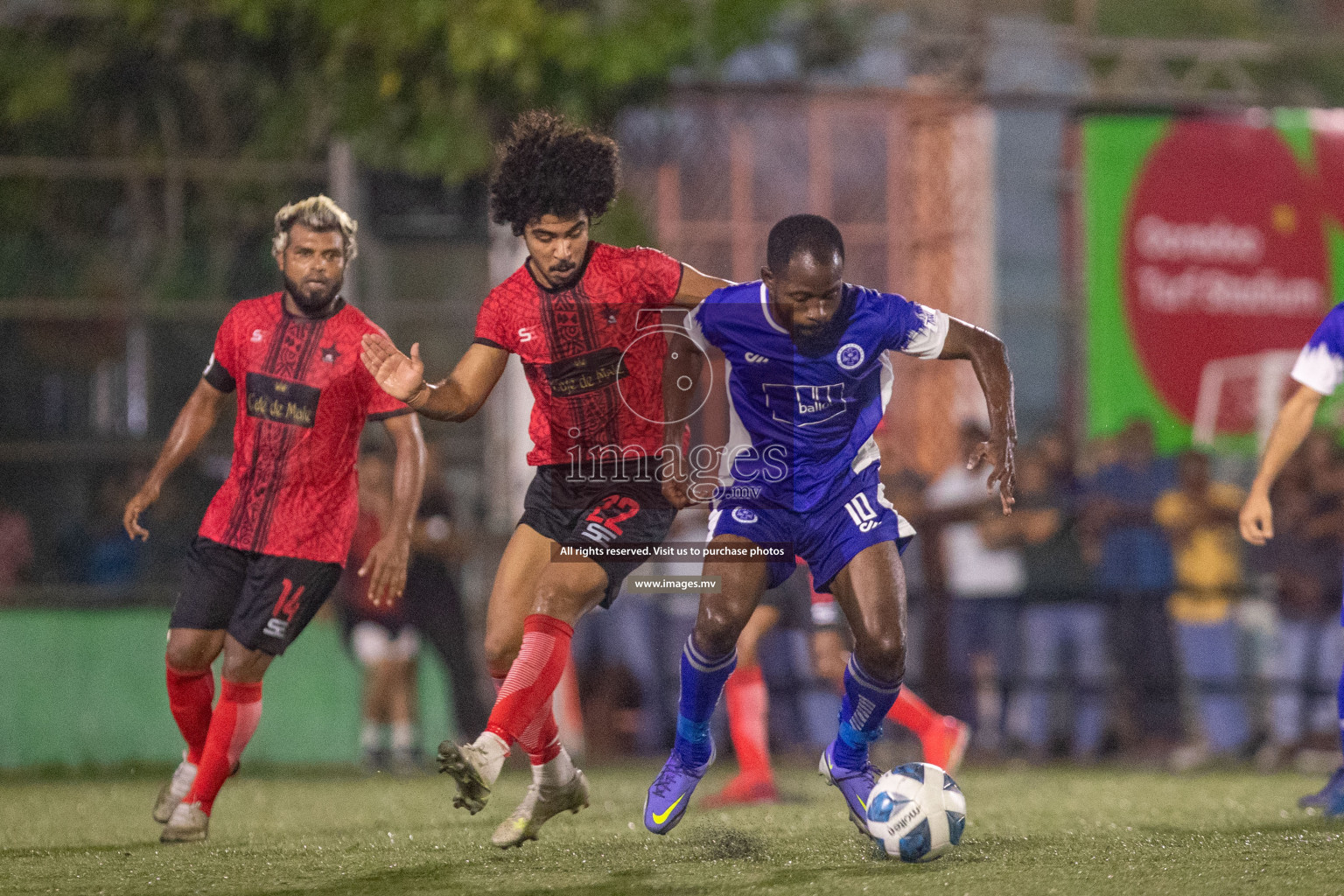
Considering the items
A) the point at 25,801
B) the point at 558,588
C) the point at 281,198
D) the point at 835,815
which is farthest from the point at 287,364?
the point at 281,198

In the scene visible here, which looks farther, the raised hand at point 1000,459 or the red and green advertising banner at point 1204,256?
the red and green advertising banner at point 1204,256

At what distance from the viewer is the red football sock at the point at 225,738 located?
600cm

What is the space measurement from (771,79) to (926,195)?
7.53 ft

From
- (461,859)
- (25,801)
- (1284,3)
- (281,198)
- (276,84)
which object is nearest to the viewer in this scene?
(461,859)

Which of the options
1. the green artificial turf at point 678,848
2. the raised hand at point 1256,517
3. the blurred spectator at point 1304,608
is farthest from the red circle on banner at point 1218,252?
the raised hand at point 1256,517

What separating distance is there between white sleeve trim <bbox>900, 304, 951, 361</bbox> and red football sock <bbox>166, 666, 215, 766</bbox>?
292 centimetres

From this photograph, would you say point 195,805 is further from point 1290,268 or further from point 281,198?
point 1290,268

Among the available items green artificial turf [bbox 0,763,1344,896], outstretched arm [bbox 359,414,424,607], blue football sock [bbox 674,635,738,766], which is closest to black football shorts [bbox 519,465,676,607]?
blue football sock [bbox 674,635,738,766]

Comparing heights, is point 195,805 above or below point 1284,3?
below

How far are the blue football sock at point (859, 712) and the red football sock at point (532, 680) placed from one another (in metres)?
A: 0.96

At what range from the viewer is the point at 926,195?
14.2 meters

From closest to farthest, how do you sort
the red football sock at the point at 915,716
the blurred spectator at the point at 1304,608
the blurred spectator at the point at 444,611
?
the red football sock at the point at 915,716 → the blurred spectator at the point at 444,611 → the blurred spectator at the point at 1304,608

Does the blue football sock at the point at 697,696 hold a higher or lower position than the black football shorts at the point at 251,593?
lower

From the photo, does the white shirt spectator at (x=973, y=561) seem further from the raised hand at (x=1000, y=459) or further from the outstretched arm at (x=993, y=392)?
the raised hand at (x=1000, y=459)
